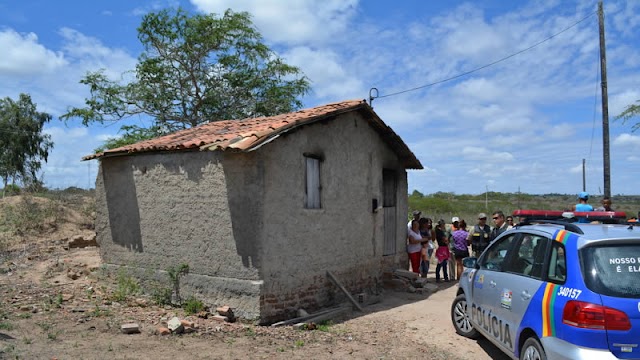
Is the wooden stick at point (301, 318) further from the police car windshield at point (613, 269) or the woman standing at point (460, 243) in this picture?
the police car windshield at point (613, 269)

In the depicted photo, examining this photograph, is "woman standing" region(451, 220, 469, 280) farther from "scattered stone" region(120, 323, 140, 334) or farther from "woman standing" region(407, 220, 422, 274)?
"scattered stone" region(120, 323, 140, 334)

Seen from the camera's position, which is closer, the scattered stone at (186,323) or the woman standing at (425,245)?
the scattered stone at (186,323)

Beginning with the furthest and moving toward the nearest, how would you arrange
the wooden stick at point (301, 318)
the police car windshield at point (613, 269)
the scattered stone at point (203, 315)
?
the scattered stone at point (203, 315) < the wooden stick at point (301, 318) < the police car windshield at point (613, 269)

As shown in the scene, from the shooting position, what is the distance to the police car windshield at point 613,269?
389 centimetres

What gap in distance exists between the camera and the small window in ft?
28.1

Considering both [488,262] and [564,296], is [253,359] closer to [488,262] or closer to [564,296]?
[488,262]

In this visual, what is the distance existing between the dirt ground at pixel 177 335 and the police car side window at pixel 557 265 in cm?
219

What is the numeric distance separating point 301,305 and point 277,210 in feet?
5.59

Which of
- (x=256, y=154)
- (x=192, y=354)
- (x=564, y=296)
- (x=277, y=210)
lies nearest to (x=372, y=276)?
(x=277, y=210)

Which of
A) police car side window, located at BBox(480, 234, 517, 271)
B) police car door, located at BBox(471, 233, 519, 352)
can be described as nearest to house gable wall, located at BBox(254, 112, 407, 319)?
police car door, located at BBox(471, 233, 519, 352)

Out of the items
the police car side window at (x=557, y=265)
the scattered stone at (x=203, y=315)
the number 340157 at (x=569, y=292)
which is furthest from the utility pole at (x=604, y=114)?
the scattered stone at (x=203, y=315)

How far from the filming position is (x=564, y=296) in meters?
4.05

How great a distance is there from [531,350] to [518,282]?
668 mm

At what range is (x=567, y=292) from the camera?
4039mm
